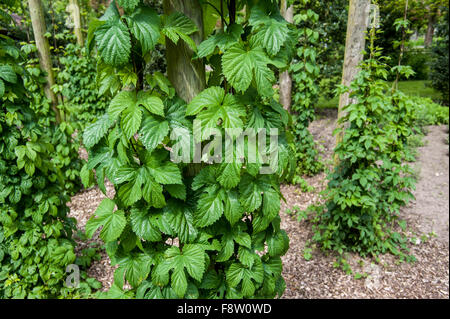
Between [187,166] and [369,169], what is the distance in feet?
7.47

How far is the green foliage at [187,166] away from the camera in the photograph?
40.8 inches

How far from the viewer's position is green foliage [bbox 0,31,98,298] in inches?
79.7

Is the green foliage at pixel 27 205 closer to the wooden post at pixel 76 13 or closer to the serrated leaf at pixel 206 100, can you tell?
→ the serrated leaf at pixel 206 100

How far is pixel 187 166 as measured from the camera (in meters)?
1.30

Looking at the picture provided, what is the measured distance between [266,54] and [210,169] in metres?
0.51

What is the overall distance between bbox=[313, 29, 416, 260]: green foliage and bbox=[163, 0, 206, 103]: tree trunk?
76.2 inches

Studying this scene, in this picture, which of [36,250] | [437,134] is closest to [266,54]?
[36,250]

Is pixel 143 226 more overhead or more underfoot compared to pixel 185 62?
more underfoot

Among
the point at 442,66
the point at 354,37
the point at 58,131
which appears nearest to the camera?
the point at 354,37

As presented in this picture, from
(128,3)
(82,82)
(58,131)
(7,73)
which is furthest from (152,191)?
(82,82)

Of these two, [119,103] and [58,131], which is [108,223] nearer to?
[119,103]

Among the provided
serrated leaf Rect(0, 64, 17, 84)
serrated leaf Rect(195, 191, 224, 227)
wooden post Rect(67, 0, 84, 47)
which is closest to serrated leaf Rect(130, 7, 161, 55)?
serrated leaf Rect(195, 191, 224, 227)

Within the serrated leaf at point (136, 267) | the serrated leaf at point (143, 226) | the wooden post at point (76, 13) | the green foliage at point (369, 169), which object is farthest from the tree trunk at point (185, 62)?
the wooden post at point (76, 13)

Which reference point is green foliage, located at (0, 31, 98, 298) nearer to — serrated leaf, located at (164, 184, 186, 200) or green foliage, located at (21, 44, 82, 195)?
green foliage, located at (21, 44, 82, 195)
